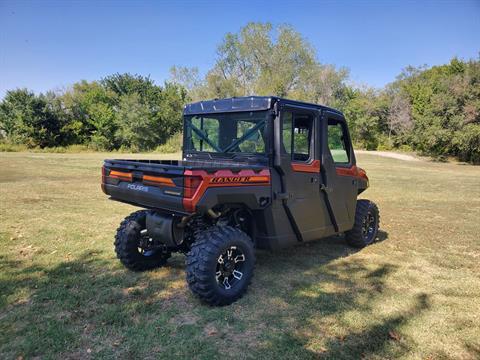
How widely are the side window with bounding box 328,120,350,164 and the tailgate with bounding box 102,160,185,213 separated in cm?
235

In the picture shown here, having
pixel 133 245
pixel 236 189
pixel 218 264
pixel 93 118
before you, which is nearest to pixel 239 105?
pixel 236 189

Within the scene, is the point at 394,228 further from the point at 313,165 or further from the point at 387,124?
the point at 387,124

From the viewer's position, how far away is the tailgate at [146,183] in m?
3.77

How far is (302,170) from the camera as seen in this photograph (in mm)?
4754

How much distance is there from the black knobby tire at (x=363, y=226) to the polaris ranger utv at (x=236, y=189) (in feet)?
1.72

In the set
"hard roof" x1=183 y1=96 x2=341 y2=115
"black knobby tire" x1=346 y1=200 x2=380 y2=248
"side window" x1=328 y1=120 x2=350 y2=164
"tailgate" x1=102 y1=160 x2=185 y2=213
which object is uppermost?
"hard roof" x1=183 y1=96 x2=341 y2=115

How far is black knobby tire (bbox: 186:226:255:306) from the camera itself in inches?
152

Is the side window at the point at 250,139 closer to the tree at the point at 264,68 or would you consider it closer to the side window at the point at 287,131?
the side window at the point at 287,131

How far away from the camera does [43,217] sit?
8.16 meters

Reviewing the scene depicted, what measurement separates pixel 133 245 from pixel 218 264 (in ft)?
4.66

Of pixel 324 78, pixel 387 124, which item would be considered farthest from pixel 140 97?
pixel 387 124

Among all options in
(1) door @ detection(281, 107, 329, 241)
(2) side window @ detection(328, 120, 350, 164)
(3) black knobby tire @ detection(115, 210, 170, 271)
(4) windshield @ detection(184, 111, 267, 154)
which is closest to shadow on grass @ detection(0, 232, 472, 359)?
(3) black knobby tire @ detection(115, 210, 170, 271)

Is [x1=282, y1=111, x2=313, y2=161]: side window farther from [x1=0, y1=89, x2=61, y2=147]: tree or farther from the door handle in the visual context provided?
[x1=0, y1=89, x2=61, y2=147]: tree

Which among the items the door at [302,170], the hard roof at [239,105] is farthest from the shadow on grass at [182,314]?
the hard roof at [239,105]
